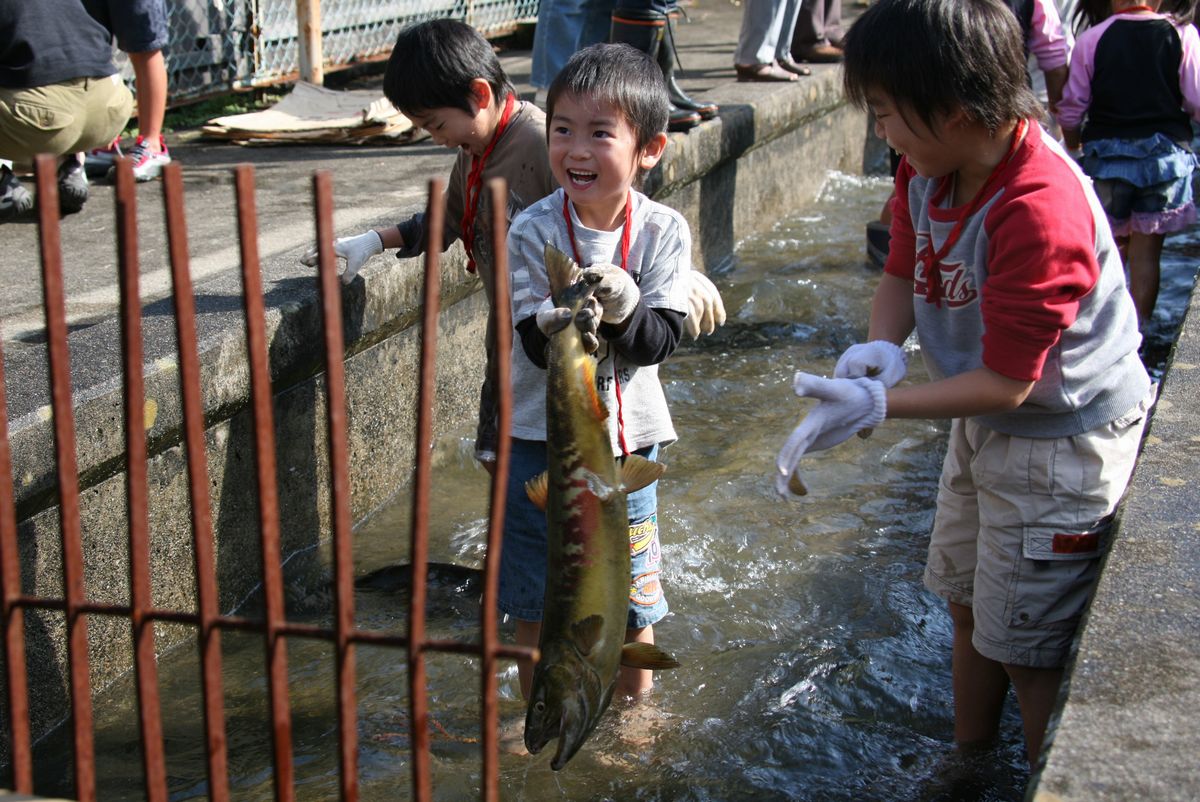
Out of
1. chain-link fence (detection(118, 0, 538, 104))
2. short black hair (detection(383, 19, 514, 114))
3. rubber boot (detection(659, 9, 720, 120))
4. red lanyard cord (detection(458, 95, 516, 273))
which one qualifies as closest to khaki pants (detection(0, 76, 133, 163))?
short black hair (detection(383, 19, 514, 114))

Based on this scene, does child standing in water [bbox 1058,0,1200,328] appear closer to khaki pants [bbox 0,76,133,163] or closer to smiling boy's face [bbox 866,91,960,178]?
smiling boy's face [bbox 866,91,960,178]

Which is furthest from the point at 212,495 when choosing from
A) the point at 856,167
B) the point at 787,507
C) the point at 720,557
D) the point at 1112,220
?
the point at 856,167

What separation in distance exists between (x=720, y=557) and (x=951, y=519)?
1246 millimetres

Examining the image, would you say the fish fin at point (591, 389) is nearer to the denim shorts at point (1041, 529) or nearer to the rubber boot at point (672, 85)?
the denim shorts at point (1041, 529)

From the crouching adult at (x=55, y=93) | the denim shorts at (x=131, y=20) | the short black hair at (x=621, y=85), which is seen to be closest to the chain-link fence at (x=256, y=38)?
the denim shorts at (x=131, y=20)

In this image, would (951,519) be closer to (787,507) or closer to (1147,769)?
(1147,769)

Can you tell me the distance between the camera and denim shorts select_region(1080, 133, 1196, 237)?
524 cm

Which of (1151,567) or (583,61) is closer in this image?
(1151,567)

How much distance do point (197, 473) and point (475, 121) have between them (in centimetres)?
180

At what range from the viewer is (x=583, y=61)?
270 centimetres

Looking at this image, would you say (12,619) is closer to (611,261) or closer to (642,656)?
(642,656)

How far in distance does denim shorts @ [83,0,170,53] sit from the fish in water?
3.93 m

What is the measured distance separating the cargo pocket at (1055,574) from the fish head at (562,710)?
0.86 m

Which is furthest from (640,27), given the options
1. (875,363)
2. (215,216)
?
(875,363)
